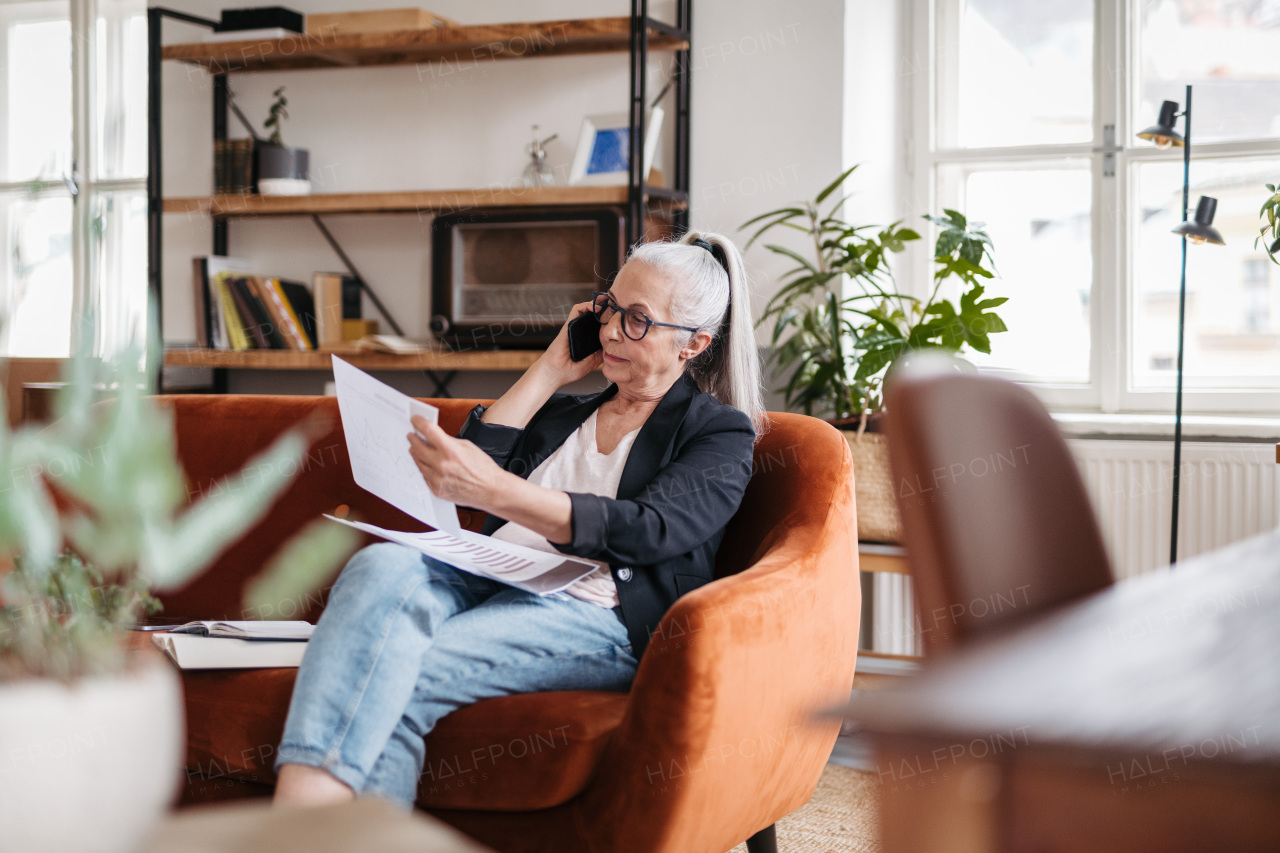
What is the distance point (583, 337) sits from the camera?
1.91 m

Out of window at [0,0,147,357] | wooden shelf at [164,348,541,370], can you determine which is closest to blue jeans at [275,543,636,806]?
wooden shelf at [164,348,541,370]

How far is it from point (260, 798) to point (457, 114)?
242 centimetres

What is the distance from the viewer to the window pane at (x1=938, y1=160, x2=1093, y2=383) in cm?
319

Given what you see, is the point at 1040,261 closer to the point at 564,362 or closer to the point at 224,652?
the point at 564,362

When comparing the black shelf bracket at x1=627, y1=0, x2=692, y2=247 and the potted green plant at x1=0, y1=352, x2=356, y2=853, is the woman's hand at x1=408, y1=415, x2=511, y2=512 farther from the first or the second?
the black shelf bracket at x1=627, y1=0, x2=692, y2=247

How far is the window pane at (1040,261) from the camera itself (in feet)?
10.5

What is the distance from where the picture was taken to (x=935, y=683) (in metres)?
0.59

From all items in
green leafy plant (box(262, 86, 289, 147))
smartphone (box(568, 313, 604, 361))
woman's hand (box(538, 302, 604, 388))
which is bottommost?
woman's hand (box(538, 302, 604, 388))

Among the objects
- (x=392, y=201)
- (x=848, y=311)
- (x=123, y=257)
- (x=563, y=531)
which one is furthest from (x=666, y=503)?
(x=123, y=257)

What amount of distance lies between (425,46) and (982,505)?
264 centimetres

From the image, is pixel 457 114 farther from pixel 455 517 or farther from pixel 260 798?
pixel 260 798

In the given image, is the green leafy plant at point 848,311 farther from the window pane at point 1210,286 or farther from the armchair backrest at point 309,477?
the armchair backrest at point 309,477

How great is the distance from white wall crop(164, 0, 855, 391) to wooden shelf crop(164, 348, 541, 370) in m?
0.31

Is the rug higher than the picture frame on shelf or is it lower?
lower
